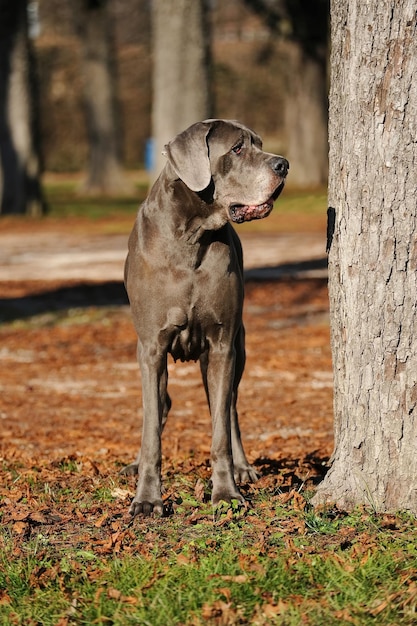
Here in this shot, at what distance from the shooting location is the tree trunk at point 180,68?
20625 millimetres

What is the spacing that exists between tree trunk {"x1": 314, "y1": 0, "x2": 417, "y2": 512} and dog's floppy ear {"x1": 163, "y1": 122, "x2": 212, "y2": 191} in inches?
23.9

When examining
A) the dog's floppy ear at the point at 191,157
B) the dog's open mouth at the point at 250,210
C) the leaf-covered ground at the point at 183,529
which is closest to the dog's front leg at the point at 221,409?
the leaf-covered ground at the point at 183,529

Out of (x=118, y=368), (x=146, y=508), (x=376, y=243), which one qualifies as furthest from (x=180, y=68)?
(x=146, y=508)

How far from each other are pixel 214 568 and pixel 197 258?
5.29ft

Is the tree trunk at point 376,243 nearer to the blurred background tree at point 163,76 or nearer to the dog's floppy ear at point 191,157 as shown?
the dog's floppy ear at point 191,157

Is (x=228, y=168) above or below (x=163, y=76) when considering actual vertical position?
above

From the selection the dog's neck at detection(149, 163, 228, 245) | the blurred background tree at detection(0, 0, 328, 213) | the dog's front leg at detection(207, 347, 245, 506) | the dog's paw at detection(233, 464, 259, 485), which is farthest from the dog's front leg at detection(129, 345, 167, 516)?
the blurred background tree at detection(0, 0, 328, 213)

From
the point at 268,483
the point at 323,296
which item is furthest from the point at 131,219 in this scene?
the point at 268,483

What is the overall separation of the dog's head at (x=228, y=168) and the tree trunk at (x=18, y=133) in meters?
24.0

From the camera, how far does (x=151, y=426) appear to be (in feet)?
17.8

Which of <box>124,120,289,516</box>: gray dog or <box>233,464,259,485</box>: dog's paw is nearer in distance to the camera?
<box>124,120,289,516</box>: gray dog

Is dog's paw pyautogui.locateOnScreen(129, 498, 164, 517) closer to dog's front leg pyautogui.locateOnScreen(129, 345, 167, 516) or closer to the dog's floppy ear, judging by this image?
dog's front leg pyautogui.locateOnScreen(129, 345, 167, 516)

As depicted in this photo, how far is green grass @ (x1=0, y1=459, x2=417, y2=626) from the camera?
4.02 meters

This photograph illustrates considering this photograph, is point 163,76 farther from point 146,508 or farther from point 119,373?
point 146,508
